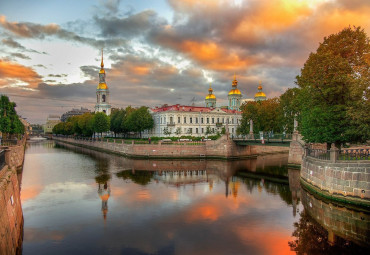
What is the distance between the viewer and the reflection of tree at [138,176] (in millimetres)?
35103

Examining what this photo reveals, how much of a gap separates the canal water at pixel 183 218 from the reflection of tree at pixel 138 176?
0.25 m

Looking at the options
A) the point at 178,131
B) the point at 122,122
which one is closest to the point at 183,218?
the point at 178,131

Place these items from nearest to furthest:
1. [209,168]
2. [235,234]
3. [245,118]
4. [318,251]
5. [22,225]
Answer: [318,251] < [235,234] < [22,225] < [209,168] < [245,118]

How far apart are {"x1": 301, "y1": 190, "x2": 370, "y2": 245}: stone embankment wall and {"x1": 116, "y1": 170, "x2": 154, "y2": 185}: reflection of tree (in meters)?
19.8

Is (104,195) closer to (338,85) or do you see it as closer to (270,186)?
(270,186)

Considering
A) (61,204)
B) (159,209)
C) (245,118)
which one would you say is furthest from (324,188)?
(245,118)

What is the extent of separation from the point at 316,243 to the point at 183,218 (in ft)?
30.0

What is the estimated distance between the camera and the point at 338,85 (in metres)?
26.1

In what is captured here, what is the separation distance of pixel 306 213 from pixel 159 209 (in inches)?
468

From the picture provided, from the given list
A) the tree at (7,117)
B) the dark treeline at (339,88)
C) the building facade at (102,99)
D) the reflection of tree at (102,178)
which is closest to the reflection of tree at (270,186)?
the dark treeline at (339,88)

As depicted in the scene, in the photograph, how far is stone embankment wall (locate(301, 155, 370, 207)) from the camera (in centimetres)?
1973

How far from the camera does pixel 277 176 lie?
3884 cm

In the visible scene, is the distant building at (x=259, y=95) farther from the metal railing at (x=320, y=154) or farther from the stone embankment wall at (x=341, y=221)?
the stone embankment wall at (x=341, y=221)

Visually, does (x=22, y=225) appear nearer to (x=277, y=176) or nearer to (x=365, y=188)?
(x=365, y=188)
